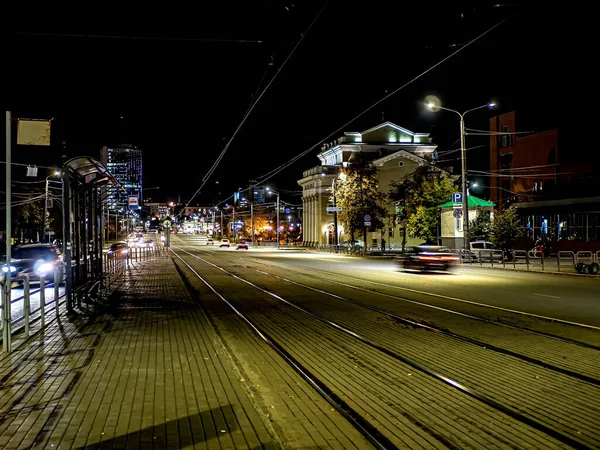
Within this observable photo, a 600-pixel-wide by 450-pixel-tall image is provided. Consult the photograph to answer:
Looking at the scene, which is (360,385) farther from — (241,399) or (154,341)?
(154,341)

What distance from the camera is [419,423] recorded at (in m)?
6.53

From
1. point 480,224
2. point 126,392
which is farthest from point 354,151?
point 126,392

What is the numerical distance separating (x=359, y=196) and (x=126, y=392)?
199 ft

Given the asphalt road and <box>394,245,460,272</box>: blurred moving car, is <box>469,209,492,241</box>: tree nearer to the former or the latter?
<box>394,245,460,272</box>: blurred moving car

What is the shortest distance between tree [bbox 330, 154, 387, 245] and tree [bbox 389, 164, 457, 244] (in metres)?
2.52

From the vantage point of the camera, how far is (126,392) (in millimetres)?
7832

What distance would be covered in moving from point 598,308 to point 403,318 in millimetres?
6019

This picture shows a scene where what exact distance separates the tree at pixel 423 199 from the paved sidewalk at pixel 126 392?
49219mm

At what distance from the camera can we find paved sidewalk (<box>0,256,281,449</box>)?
609 cm

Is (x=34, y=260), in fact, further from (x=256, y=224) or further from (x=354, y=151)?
(x=256, y=224)

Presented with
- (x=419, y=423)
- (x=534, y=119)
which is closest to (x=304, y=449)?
(x=419, y=423)

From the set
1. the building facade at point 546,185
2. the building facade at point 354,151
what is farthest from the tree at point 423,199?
the building facade at point 354,151

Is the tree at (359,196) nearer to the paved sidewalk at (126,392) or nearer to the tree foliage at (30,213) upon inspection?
the tree foliage at (30,213)

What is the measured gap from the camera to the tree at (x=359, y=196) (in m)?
67.2
